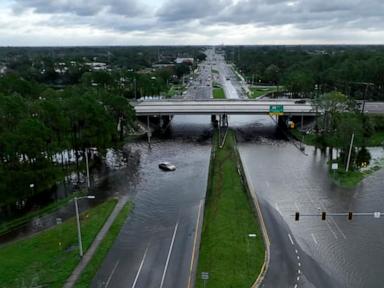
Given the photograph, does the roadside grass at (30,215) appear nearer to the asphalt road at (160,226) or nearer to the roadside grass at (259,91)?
the asphalt road at (160,226)

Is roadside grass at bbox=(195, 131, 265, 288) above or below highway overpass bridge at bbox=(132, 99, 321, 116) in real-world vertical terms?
below

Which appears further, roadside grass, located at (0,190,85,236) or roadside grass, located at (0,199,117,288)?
roadside grass, located at (0,190,85,236)

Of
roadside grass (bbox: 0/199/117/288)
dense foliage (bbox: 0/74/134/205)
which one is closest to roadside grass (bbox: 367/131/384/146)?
dense foliage (bbox: 0/74/134/205)

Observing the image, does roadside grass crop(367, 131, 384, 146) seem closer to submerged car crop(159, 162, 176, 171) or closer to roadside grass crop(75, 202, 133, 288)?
submerged car crop(159, 162, 176, 171)

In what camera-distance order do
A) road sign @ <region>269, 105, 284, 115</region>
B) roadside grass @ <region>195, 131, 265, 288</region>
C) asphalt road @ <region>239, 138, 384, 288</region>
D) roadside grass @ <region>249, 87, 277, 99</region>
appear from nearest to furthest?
roadside grass @ <region>195, 131, 265, 288</region> → asphalt road @ <region>239, 138, 384, 288</region> → road sign @ <region>269, 105, 284, 115</region> → roadside grass @ <region>249, 87, 277, 99</region>

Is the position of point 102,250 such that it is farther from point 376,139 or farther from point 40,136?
point 376,139

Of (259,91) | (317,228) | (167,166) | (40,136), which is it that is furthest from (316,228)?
(259,91)

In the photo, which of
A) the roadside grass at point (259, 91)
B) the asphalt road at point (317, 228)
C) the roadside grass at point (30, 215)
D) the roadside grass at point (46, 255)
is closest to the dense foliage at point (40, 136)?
the roadside grass at point (30, 215)
